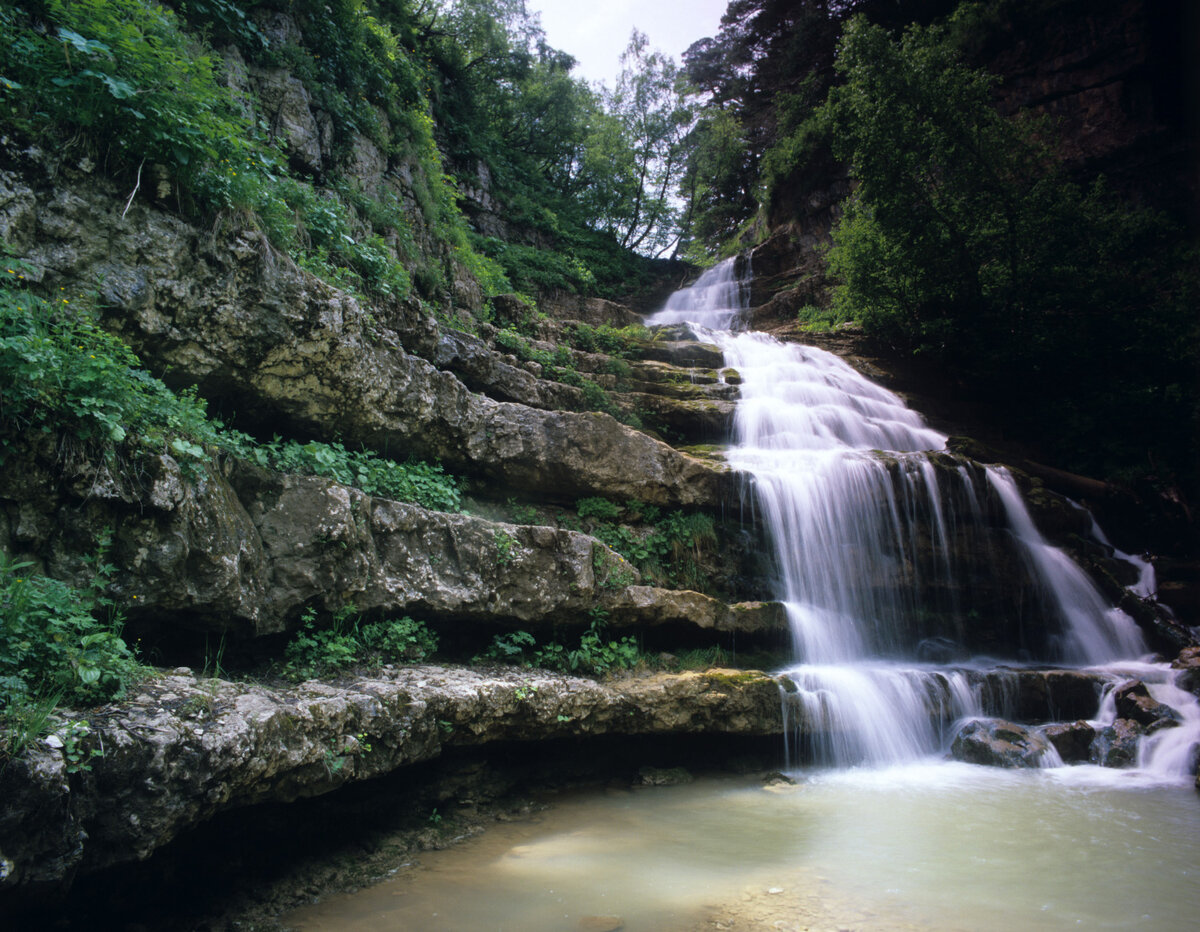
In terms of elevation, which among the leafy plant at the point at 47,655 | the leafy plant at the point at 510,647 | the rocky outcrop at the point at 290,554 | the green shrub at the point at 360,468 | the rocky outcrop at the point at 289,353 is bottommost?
the leafy plant at the point at 510,647

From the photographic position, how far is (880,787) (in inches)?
225

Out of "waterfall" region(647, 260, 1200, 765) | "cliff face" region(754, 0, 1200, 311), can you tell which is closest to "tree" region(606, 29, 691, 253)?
"cliff face" region(754, 0, 1200, 311)

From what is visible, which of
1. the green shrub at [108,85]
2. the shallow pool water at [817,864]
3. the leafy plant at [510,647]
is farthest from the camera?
the leafy plant at [510,647]

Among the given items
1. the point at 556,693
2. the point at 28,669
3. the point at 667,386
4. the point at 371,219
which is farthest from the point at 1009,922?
the point at 371,219

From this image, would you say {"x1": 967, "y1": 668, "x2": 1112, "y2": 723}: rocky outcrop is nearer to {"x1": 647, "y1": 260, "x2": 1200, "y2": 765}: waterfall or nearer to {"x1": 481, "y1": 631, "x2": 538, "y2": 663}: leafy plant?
{"x1": 647, "y1": 260, "x2": 1200, "y2": 765}: waterfall

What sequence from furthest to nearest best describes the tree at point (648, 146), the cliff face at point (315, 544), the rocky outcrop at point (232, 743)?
the tree at point (648, 146) → the cliff face at point (315, 544) → the rocky outcrop at point (232, 743)

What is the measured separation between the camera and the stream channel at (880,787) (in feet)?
11.3

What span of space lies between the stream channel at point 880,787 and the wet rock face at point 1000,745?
106mm

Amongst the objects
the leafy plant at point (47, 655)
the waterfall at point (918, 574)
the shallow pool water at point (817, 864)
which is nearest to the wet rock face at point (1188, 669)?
the waterfall at point (918, 574)

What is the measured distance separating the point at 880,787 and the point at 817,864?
2.17m

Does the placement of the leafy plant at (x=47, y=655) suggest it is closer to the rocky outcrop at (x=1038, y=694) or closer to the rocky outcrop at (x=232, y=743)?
the rocky outcrop at (x=232, y=743)

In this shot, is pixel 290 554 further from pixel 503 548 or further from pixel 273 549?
pixel 503 548

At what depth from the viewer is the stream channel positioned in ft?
11.3

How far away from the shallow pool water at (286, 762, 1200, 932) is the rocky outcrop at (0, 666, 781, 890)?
29.7 inches
